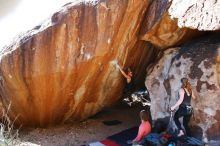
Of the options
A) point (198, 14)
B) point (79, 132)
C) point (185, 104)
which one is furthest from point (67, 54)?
point (198, 14)

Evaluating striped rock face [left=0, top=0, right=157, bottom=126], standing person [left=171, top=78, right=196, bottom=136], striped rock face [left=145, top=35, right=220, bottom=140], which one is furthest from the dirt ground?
standing person [left=171, top=78, right=196, bottom=136]

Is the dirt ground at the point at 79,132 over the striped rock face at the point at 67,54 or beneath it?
beneath

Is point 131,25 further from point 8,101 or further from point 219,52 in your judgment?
point 8,101

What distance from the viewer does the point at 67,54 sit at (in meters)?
7.55

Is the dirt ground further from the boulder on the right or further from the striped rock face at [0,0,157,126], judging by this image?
the boulder on the right

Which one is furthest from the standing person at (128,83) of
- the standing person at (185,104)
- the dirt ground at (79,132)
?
the standing person at (185,104)

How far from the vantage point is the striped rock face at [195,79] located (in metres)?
6.64

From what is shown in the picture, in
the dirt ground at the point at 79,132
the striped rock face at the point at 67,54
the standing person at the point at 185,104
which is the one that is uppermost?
the striped rock face at the point at 67,54

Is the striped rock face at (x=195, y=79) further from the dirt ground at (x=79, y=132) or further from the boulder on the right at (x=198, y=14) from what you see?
the dirt ground at (x=79, y=132)

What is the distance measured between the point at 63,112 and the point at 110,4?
2.34 metres

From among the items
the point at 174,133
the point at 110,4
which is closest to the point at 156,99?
the point at 174,133

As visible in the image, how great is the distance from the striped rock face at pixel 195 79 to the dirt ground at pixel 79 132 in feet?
3.75

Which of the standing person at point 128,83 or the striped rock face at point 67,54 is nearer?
the striped rock face at point 67,54

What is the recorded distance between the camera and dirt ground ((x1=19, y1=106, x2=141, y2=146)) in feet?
25.1
